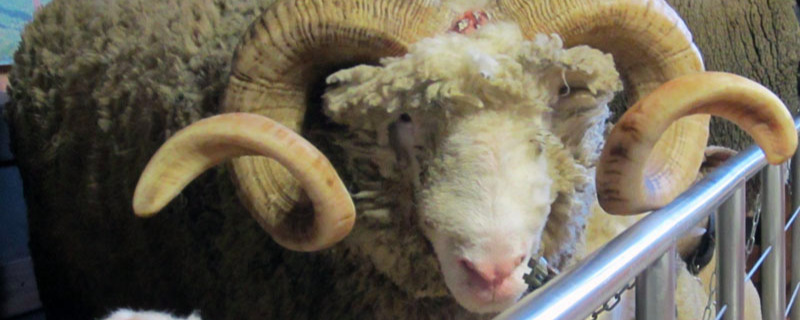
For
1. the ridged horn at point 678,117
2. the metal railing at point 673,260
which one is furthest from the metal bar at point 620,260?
the ridged horn at point 678,117

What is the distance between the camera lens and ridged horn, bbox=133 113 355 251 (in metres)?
1.23

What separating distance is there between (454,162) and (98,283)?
180 cm

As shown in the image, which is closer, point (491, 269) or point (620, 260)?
point (620, 260)

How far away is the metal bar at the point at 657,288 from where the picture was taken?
104 centimetres

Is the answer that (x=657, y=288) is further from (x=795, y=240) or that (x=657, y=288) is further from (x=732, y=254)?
(x=795, y=240)

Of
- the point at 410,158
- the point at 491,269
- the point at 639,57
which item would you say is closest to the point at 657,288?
the point at 491,269

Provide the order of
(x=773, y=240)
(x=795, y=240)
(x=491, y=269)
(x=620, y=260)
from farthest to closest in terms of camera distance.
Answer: (x=795, y=240) < (x=773, y=240) < (x=491, y=269) < (x=620, y=260)

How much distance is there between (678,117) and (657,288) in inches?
15.4

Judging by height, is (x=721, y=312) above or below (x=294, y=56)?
below

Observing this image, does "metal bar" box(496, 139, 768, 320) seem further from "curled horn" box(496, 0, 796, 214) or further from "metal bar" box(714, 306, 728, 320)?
"metal bar" box(714, 306, 728, 320)

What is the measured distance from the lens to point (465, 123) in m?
1.34

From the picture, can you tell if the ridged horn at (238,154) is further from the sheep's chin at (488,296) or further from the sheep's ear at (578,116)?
the sheep's ear at (578,116)

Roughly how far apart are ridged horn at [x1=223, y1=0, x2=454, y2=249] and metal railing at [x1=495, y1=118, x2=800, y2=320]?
1.96ft

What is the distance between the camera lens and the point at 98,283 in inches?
101
